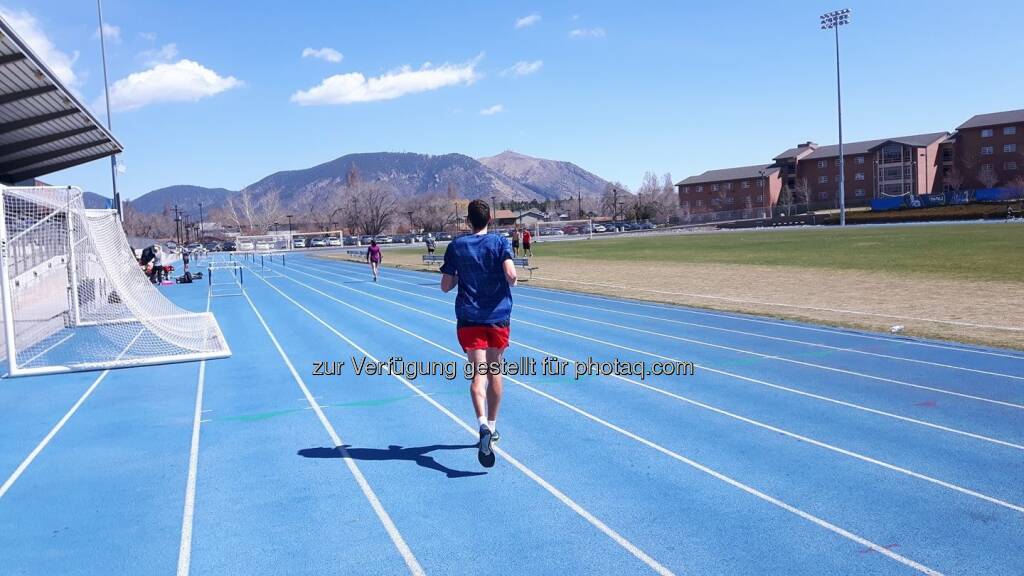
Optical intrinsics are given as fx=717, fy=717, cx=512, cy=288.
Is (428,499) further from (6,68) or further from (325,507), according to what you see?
(6,68)

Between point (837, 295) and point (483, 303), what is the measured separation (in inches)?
555

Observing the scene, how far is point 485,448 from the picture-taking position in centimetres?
535

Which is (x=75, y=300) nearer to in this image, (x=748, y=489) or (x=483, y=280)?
(x=483, y=280)

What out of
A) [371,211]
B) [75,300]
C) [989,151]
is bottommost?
[75,300]

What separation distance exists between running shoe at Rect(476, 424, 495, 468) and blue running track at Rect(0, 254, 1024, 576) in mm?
113

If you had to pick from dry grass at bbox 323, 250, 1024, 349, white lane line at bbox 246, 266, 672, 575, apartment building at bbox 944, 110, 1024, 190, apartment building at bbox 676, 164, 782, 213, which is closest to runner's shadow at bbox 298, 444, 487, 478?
white lane line at bbox 246, 266, 672, 575

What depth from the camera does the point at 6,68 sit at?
13.7 meters

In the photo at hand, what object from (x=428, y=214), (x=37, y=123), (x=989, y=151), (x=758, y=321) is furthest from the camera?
(x=428, y=214)

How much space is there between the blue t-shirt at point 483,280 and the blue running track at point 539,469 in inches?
47.7

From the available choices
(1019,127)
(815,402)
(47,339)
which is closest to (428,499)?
(815,402)

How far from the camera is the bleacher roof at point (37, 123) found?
537 inches

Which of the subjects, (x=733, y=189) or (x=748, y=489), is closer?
(x=748, y=489)

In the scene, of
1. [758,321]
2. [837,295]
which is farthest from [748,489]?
[837,295]

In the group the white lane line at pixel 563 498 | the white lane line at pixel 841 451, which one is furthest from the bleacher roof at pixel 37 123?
the white lane line at pixel 841 451
